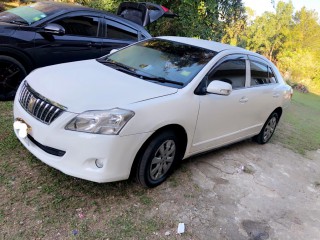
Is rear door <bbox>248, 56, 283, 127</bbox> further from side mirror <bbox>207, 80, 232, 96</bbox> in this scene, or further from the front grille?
the front grille

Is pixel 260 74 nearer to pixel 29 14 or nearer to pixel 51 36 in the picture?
pixel 51 36

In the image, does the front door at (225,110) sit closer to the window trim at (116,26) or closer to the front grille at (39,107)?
the front grille at (39,107)

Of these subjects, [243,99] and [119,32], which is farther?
[119,32]

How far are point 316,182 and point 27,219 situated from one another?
4313mm

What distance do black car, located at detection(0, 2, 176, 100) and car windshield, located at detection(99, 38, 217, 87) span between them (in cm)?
134

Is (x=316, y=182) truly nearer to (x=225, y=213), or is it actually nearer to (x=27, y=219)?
(x=225, y=213)

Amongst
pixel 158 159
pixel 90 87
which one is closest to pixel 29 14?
pixel 90 87

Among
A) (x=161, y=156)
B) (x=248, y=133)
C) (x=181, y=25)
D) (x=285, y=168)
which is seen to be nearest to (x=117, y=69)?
(x=161, y=156)

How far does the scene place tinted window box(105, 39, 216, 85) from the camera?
420 centimetres

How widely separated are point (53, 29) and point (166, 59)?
2051 mm

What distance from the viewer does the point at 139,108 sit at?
3.36m

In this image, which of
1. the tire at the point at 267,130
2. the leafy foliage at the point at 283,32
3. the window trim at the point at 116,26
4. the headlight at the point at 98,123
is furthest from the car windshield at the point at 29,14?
the leafy foliage at the point at 283,32

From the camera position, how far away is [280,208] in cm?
423

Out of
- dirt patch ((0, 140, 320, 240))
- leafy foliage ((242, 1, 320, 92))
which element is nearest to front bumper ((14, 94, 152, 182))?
dirt patch ((0, 140, 320, 240))
